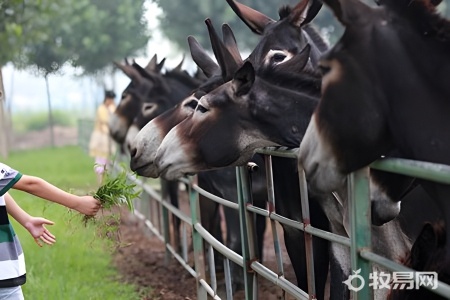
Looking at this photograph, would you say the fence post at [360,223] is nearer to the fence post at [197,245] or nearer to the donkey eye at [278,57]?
the donkey eye at [278,57]

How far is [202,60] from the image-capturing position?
15.5ft

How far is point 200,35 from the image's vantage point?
18734mm

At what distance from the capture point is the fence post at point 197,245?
15.0 feet

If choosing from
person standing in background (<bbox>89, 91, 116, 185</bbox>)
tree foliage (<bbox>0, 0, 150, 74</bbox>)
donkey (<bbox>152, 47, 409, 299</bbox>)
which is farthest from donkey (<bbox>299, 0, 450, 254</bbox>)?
person standing in background (<bbox>89, 91, 116, 185</bbox>)

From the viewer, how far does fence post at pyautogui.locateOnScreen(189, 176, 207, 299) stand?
4.57 metres

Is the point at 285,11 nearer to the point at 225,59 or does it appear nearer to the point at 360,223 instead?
the point at 225,59

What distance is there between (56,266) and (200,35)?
13079 millimetres

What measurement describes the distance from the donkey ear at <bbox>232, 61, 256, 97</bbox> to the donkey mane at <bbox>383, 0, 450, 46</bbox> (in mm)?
938

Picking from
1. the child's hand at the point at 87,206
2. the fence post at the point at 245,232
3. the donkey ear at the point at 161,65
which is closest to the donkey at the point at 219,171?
the fence post at the point at 245,232

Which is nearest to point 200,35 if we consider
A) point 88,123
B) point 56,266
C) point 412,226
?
point 88,123

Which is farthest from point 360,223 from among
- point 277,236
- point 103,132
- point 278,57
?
point 103,132

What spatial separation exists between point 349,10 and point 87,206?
1344 millimetres

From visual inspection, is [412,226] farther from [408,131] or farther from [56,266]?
[56,266]

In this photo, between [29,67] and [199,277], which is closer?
[199,277]
